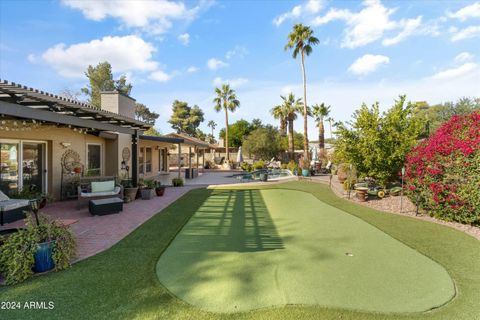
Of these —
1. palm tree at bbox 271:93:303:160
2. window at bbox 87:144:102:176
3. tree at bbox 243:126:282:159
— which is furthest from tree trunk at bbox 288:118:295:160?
window at bbox 87:144:102:176

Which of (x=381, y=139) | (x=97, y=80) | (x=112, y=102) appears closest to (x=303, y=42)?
(x=381, y=139)

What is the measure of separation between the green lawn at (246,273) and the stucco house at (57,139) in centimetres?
324

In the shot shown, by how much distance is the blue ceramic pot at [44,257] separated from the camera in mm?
3752

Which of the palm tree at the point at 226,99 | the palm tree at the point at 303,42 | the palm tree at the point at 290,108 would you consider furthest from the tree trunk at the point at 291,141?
the palm tree at the point at 226,99

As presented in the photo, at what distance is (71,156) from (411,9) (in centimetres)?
1446

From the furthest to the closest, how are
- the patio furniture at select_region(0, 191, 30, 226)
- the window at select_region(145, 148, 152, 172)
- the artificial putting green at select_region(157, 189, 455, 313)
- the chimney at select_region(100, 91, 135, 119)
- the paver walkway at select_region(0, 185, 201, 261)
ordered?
1. the window at select_region(145, 148, 152, 172)
2. the chimney at select_region(100, 91, 135, 119)
3. the patio furniture at select_region(0, 191, 30, 226)
4. the paver walkway at select_region(0, 185, 201, 261)
5. the artificial putting green at select_region(157, 189, 455, 313)

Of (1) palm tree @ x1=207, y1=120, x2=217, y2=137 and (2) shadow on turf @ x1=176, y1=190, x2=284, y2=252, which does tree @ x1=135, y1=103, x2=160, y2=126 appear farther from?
(2) shadow on turf @ x1=176, y1=190, x2=284, y2=252

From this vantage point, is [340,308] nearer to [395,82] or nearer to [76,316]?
[76,316]

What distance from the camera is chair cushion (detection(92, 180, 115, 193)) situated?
8477 millimetres

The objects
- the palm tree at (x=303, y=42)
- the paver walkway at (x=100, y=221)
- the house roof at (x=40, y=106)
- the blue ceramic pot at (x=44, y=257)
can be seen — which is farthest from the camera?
the palm tree at (x=303, y=42)

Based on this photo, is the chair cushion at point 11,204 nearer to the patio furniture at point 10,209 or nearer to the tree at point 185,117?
the patio furniture at point 10,209

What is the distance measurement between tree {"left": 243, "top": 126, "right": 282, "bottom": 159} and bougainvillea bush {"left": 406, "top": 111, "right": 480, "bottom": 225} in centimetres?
2437

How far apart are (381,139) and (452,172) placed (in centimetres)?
365

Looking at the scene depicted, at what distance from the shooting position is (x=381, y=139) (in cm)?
1025
